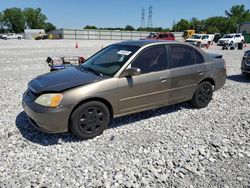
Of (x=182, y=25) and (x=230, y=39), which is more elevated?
(x=182, y=25)

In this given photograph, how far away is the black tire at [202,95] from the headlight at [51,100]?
10.2 feet

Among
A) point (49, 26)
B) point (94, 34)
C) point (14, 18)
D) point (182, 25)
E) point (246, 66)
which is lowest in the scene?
point (246, 66)

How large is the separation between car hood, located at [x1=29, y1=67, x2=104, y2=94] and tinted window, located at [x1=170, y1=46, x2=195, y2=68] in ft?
5.58

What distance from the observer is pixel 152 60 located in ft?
14.5

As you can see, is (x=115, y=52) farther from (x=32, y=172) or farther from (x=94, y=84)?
(x=32, y=172)

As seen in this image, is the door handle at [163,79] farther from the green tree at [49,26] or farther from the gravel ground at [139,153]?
the green tree at [49,26]

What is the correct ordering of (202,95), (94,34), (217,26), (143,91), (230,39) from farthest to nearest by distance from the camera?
(217,26), (94,34), (230,39), (202,95), (143,91)

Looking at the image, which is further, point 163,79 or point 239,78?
point 239,78

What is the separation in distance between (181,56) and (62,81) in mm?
2577

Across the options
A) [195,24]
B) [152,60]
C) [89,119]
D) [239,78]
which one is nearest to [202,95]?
[152,60]

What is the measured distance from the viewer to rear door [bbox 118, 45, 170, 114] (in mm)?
4062

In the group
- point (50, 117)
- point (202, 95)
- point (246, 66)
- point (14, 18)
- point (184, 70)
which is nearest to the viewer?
point (50, 117)

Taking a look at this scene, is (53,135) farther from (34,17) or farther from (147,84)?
(34,17)

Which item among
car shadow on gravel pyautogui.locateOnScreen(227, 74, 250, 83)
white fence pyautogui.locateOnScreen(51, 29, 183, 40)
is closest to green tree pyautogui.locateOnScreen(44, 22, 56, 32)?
white fence pyautogui.locateOnScreen(51, 29, 183, 40)
